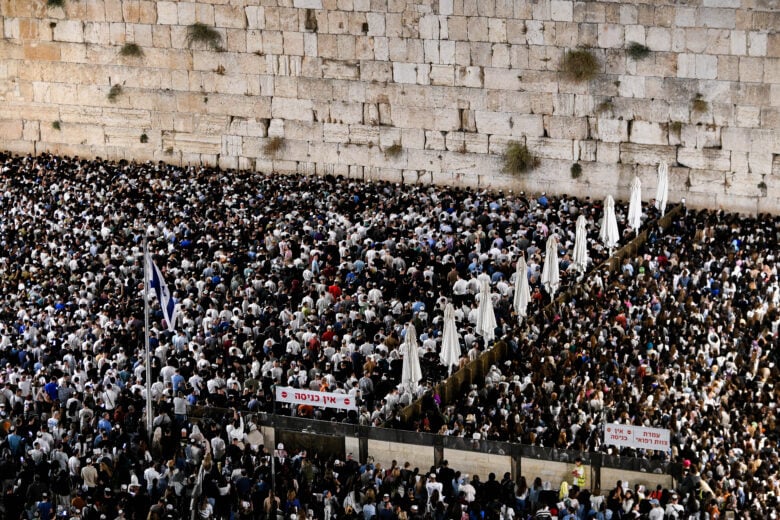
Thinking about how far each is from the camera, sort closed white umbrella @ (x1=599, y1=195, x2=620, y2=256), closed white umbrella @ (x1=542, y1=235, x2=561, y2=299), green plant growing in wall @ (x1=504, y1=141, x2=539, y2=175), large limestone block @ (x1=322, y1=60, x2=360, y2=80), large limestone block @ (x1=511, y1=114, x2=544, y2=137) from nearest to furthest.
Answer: closed white umbrella @ (x1=542, y1=235, x2=561, y2=299) → closed white umbrella @ (x1=599, y1=195, x2=620, y2=256) → large limestone block @ (x1=511, y1=114, x2=544, y2=137) → green plant growing in wall @ (x1=504, y1=141, x2=539, y2=175) → large limestone block @ (x1=322, y1=60, x2=360, y2=80)

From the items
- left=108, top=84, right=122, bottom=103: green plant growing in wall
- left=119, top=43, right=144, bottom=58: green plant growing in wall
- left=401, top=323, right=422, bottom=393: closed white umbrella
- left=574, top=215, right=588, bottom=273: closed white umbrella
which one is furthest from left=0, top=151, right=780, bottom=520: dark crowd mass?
left=119, top=43, right=144, bottom=58: green plant growing in wall

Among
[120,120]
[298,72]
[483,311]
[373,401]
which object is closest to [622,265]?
[483,311]

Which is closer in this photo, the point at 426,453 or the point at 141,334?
the point at 426,453

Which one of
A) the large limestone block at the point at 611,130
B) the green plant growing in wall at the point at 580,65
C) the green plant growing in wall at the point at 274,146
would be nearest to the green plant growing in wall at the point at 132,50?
the green plant growing in wall at the point at 274,146

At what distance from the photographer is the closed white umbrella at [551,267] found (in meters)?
30.7

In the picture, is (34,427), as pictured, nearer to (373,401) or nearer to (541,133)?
(373,401)

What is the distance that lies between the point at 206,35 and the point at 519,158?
30.3ft

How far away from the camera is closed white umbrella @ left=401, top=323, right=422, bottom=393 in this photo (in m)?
26.6

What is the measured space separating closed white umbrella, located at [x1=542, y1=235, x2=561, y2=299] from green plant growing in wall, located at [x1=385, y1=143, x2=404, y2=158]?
11.1 m

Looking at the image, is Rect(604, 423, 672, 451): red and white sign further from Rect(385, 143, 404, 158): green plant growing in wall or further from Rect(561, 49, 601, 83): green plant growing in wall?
Rect(385, 143, 404, 158): green plant growing in wall

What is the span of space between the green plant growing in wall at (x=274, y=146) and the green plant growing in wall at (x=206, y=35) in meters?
2.85

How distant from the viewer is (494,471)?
2491 centimetres

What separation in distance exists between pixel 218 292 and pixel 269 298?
3.88ft

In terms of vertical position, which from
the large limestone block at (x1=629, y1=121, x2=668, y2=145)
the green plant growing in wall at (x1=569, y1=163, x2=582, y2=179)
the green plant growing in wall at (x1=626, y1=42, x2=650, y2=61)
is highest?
the green plant growing in wall at (x1=626, y1=42, x2=650, y2=61)
